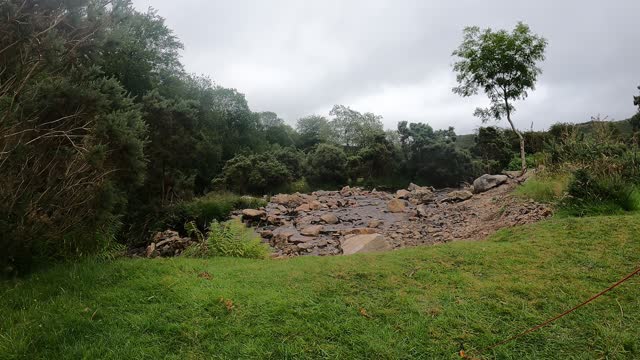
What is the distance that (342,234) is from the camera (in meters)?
10.6

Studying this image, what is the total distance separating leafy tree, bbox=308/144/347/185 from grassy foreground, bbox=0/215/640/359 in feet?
75.5

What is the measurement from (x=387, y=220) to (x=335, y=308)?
30.7 feet

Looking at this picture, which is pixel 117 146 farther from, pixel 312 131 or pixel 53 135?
pixel 312 131

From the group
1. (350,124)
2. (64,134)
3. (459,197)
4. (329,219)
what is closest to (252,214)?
(329,219)

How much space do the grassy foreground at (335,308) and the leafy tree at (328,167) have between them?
75.5 ft

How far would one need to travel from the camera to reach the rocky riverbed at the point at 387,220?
26.7 ft

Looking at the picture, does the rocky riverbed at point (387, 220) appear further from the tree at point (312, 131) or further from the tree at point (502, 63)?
the tree at point (312, 131)

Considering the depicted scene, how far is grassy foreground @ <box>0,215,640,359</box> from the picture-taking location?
2779 mm

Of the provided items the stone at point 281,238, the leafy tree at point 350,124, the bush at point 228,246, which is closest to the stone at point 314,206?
the stone at point 281,238

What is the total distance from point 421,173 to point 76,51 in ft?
82.1

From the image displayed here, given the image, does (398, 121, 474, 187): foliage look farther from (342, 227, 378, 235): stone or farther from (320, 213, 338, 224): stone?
(342, 227, 378, 235): stone

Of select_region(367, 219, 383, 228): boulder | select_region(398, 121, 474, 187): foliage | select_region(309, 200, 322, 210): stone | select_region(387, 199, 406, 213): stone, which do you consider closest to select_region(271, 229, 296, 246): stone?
select_region(367, 219, 383, 228): boulder

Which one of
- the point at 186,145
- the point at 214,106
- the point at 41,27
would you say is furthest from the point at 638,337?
the point at 214,106

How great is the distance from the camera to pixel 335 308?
132 inches
